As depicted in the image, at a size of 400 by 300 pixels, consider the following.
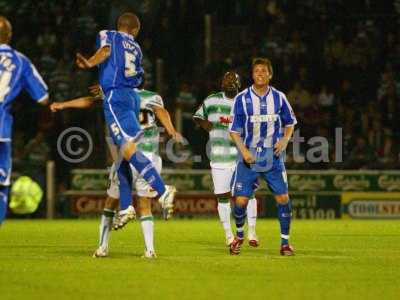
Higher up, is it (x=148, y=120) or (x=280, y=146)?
(x=148, y=120)

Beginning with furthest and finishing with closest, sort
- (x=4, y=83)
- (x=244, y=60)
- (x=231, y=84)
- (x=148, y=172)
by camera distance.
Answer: (x=244, y=60), (x=231, y=84), (x=148, y=172), (x=4, y=83)

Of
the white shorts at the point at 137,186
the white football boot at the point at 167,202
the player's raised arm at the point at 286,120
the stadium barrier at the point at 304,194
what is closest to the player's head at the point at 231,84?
the player's raised arm at the point at 286,120

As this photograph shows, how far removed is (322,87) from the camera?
86.1 feet

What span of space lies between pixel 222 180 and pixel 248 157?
7.60 feet

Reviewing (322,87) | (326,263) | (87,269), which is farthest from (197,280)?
(322,87)

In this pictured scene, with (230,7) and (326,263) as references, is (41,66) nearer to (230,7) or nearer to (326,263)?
(230,7)

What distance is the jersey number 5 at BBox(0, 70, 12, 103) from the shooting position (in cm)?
1066

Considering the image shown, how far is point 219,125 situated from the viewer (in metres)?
15.2

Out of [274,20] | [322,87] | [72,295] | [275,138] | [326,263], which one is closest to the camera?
[72,295]

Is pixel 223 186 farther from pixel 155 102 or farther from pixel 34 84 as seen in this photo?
pixel 34 84

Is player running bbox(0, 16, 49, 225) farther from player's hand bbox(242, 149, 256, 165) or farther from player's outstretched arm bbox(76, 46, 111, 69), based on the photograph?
player's hand bbox(242, 149, 256, 165)

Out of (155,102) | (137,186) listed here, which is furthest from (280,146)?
(137,186)

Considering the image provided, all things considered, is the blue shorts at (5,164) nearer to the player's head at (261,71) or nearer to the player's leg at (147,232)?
the player's leg at (147,232)

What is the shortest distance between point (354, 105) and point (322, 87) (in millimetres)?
932
